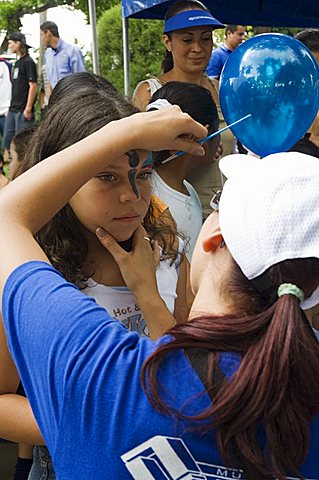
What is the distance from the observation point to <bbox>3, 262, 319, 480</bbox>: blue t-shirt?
3.84 feet

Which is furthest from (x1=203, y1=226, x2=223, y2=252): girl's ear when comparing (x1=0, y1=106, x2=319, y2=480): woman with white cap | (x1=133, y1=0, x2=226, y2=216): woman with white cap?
(x1=133, y1=0, x2=226, y2=216): woman with white cap

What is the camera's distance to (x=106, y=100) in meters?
2.24

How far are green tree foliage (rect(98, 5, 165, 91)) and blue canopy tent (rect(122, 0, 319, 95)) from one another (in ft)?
18.1

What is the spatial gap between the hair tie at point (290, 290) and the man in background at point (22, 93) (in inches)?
399

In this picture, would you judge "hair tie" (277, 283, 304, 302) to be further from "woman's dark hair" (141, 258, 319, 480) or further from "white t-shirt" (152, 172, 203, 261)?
"white t-shirt" (152, 172, 203, 261)

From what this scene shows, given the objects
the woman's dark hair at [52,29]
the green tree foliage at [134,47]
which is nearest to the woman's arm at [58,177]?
the woman's dark hair at [52,29]

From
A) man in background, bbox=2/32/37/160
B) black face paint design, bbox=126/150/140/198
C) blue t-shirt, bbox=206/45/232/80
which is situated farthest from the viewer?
man in background, bbox=2/32/37/160

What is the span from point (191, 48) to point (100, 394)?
377cm

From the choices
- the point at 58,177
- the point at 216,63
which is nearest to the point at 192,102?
the point at 58,177

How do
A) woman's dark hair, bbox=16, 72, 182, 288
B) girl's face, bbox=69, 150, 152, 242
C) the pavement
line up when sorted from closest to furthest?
girl's face, bbox=69, 150, 152, 242, woman's dark hair, bbox=16, 72, 182, 288, the pavement

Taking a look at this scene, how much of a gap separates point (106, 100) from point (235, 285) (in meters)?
1.12

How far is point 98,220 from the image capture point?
6.77 ft

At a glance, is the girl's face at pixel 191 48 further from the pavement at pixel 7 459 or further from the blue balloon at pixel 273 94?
the pavement at pixel 7 459

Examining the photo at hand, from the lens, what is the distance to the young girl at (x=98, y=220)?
203 centimetres
